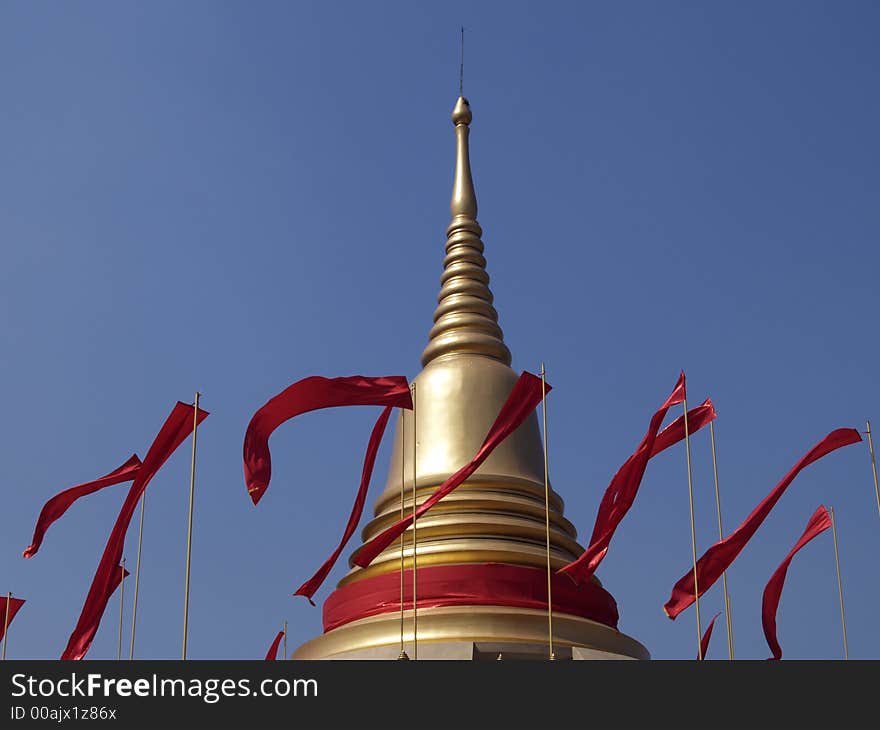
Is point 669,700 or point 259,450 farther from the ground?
point 259,450

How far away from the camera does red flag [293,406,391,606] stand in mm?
21906

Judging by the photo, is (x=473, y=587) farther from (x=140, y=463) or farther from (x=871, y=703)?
(x=871, y=703)

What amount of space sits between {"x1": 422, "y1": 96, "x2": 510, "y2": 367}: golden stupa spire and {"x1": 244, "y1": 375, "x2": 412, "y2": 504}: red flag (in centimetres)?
577

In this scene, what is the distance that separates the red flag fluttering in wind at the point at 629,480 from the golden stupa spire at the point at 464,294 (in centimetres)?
533

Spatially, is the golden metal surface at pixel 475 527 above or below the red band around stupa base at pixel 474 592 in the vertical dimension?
above

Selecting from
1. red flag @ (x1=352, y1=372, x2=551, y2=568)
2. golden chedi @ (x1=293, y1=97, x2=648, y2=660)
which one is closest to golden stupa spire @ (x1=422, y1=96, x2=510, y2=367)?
golden chedi @ (x1=293, y1=97, x2=648, y2=660)

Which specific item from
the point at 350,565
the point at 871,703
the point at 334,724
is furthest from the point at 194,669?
the point at 350,565

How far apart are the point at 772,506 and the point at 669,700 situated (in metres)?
5.84

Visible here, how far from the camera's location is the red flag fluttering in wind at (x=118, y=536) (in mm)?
19734

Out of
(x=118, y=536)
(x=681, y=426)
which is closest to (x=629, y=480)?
(x=681, y=426)

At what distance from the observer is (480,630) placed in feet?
68.8

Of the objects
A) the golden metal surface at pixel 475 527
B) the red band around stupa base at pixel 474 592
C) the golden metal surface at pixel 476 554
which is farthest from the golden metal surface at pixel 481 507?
the red band around stupa base at pixel 474 592

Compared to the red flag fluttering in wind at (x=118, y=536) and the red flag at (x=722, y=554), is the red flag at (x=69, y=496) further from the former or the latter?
the red flag at (x=722, y=554)

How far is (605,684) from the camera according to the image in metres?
14.3
